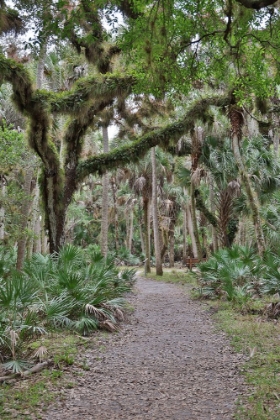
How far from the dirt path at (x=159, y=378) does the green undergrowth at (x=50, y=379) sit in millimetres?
156

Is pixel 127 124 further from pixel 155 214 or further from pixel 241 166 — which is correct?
pixel 241 166

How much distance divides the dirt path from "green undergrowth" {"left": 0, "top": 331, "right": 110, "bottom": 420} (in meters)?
0.16

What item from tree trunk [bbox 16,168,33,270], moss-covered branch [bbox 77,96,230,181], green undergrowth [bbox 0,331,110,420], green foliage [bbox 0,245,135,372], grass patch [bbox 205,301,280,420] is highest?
moss-covered branch [bbox 77,96,230,181]

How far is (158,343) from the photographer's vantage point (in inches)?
314

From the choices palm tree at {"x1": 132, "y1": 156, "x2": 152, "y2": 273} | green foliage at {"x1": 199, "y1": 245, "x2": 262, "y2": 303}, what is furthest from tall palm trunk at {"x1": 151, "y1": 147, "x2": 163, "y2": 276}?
green foliage at {"x1": 199, "y1": 245, "x2": 262, "y2": 303}

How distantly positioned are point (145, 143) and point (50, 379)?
10.8 meters

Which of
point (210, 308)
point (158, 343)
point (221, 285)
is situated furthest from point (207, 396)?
point (221, 285)

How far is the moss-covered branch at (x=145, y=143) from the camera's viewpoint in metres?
14.8

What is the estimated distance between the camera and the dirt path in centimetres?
474

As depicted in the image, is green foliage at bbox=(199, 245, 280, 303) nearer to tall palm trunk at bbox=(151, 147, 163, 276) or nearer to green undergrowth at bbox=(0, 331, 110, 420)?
green undergrowth at bbox=(0, 331, 110, 420)

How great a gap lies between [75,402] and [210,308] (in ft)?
22.7

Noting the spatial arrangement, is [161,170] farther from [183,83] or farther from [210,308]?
[183,83]

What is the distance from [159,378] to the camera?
5.91m

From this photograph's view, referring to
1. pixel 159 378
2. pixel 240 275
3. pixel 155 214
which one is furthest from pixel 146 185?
pixel 159 378
